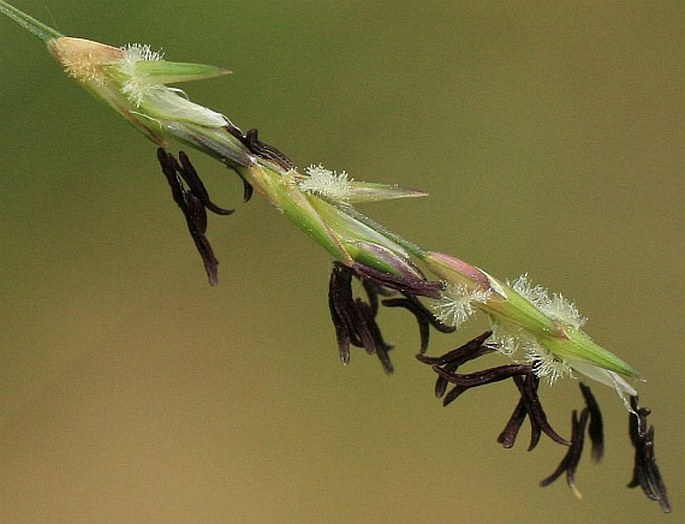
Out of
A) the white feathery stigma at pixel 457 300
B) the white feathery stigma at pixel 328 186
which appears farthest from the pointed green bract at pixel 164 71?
the white feathery stigma at pixel 457 300

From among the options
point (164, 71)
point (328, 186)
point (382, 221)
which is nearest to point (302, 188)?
point (328, 186)

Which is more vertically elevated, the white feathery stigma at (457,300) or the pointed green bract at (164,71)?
the white feathery stigma at (457,300)

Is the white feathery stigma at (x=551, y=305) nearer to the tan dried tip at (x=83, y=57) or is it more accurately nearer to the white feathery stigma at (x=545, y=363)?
the white feathery stigma at (x=545, y=363)

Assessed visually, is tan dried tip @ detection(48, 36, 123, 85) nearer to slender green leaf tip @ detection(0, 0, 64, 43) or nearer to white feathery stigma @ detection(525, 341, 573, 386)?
slender green leaf tip @ detection(0, 0, 64, 43)

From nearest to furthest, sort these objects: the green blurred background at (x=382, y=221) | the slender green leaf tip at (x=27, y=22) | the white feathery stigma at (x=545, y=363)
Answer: the slender green leaf tip at (x=27, y=22) < the white feathery stigma at (x=545, y=363) < the green blurred background at (x=382, y=221)

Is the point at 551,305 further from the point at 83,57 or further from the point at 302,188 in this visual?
the point at 83,57

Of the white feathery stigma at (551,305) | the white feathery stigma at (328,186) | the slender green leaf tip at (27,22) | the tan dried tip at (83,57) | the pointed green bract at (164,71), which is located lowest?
the slender green leaf tip at (27,22)

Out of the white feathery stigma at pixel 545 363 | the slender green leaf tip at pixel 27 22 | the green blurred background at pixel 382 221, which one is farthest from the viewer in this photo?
the green blurred background at pixel 382 221
